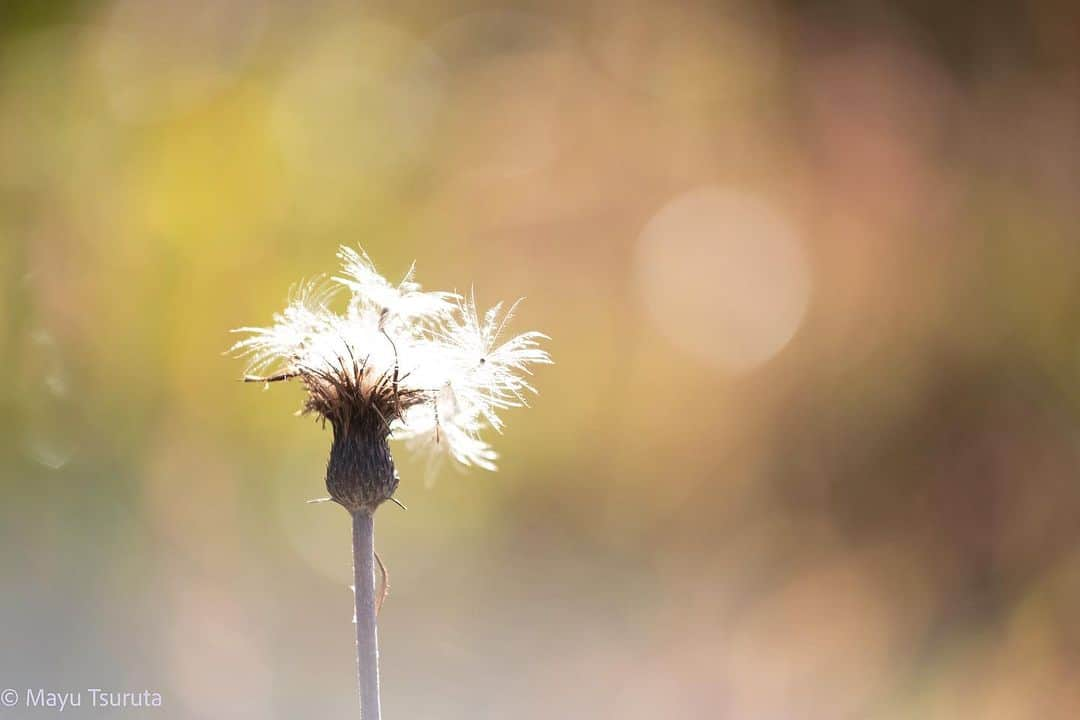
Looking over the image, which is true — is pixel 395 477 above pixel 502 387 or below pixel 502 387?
below

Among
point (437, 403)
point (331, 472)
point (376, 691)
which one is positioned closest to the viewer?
point (376, 691)

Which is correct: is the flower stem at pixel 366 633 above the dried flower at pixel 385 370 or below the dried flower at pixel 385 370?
below

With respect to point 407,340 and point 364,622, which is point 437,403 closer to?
point 407,340

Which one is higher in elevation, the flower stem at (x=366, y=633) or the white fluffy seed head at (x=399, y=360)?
the white fluffy seed head at (x=399, y=360)

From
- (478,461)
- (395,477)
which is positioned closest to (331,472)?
(395,477)

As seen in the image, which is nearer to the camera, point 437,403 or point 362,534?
point 362,534
